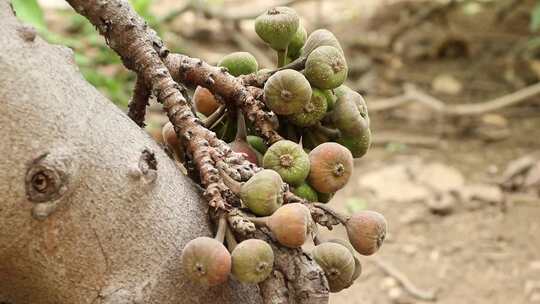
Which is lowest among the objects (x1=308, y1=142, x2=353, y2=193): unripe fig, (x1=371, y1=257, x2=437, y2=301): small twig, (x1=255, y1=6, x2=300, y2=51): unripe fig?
(x1=371, y1=257, x2=437, y2=301): small twig

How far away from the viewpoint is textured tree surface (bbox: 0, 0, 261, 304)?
0.97 metres

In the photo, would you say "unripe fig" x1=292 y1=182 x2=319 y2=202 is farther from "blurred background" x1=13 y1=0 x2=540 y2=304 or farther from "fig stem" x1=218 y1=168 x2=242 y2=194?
"blurred background" x1=13 y1=0 x2=540 y2=304

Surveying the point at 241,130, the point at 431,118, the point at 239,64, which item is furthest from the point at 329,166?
the point at 431,118

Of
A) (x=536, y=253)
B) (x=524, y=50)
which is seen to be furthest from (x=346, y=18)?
(x=536, y=253)

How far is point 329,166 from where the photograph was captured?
115 cm

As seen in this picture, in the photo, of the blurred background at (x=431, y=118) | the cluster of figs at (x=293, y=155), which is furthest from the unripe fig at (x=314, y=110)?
the blurred background at (x=431, y=118)

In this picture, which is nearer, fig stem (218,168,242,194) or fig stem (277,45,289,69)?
fig stem (218,168,242,194)

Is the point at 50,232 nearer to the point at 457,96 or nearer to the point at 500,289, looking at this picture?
the point at 500,289

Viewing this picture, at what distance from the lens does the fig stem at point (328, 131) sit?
1238mm

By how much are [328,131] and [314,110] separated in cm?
6

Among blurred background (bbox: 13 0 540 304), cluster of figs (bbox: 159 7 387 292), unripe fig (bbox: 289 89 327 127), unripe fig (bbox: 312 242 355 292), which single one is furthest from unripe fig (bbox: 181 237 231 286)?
blurred background (bbox: 13 0 540 304)

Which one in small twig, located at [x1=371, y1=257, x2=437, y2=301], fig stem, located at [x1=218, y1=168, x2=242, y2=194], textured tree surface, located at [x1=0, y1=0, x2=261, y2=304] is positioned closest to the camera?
textured tree surface, located at [x1=0, y1=0, x2=261, y2=304]

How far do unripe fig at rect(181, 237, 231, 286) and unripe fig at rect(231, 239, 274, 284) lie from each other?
0.01 metres

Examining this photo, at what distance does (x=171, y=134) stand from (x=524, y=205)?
263 cm
